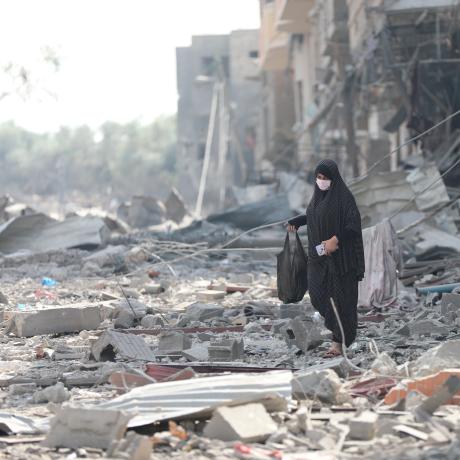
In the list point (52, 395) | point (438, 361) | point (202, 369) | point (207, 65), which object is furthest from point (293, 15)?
point (52, 395)

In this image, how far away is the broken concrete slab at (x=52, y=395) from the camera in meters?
7.05

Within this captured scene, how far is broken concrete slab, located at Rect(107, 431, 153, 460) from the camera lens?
5.20m

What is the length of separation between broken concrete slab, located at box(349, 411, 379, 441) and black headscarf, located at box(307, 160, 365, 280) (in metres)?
2.97

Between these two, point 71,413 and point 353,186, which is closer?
point 71,413

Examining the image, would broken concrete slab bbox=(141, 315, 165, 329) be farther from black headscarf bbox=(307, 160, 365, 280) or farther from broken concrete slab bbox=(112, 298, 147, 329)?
black headscarf bbox=(307, 160, 365, 280)

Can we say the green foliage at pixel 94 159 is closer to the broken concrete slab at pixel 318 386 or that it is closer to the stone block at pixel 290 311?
the stone block at pixel 290 311

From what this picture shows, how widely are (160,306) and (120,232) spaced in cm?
1623

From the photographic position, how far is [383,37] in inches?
739

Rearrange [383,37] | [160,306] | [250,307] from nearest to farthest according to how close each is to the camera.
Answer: [250,307] → [160,306] → [383,37]

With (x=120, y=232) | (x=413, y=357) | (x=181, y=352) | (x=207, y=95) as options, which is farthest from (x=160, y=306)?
(x=207, y=95)

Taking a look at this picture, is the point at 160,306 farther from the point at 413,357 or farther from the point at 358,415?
the point at 358,415

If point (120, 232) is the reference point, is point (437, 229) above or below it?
above

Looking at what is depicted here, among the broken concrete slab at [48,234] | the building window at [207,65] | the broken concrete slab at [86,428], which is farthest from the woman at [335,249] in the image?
the building window at [207,65]

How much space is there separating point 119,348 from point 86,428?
9.34 feet
